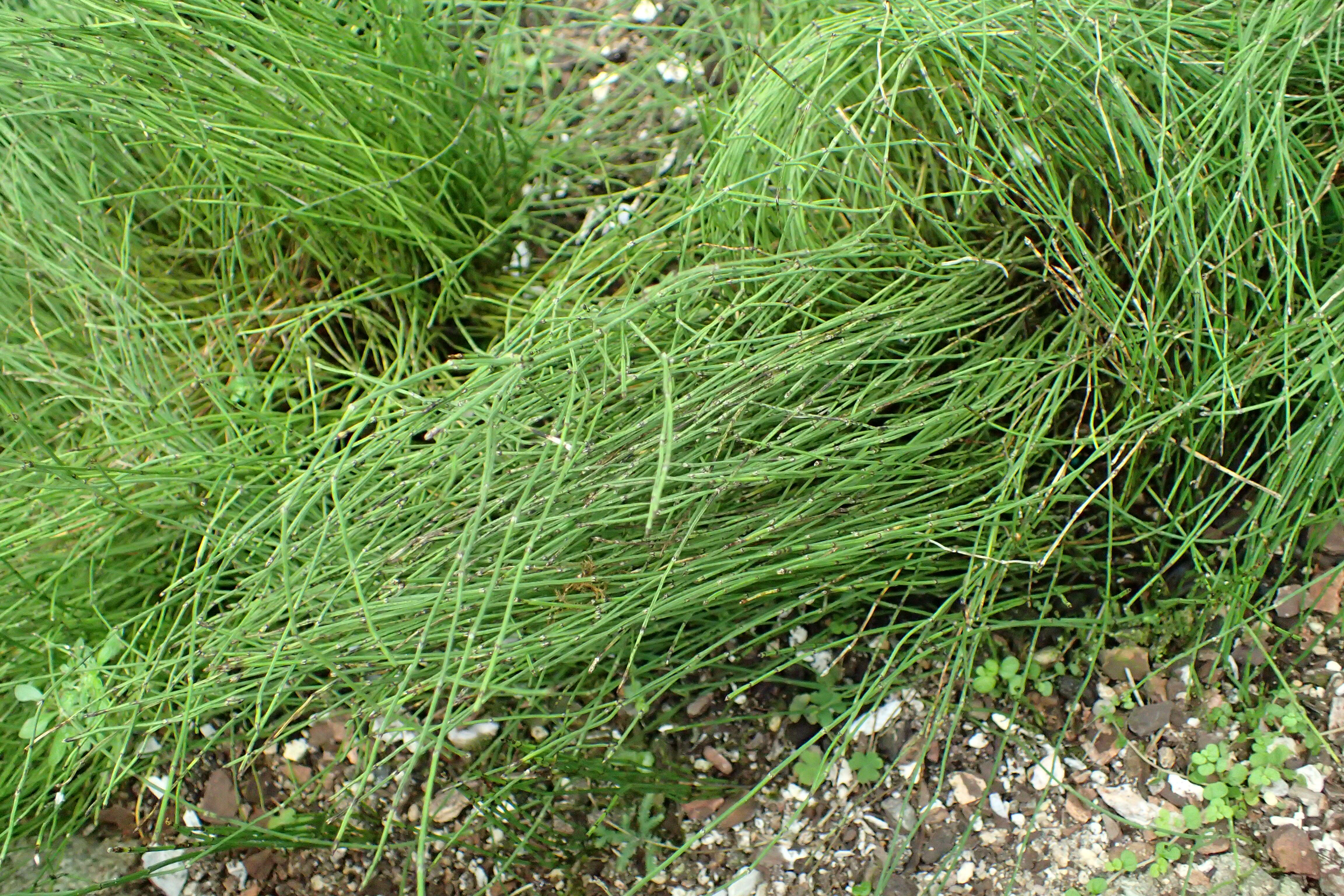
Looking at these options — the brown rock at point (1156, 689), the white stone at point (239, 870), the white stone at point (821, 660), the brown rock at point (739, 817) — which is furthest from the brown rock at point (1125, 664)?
the white stone at point (239, 870)

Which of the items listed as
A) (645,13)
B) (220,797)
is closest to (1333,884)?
(220,797)

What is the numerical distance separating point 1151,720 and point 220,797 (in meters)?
1.35

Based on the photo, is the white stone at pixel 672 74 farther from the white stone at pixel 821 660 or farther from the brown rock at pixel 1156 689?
the brown rock at pixel 1156 689

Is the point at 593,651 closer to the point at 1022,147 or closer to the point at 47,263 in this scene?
the point at 1022,147

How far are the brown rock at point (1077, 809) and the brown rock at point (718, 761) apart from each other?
17.8 inches

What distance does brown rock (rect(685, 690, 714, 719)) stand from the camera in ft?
5.02

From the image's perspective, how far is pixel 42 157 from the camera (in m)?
1.81

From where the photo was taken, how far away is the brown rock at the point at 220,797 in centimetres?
159

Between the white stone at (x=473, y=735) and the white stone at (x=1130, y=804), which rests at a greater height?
the white stone at (x=473, y=735)

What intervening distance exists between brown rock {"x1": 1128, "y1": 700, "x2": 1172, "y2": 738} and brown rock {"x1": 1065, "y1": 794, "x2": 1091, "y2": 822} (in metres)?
0.12

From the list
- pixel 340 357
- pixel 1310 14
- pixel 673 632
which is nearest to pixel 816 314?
pixel 673 632

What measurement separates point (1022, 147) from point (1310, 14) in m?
0.39

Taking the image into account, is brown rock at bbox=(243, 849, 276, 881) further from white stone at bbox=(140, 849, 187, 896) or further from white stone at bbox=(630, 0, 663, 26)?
white stone at bbox=(630, 0, 663, 26)

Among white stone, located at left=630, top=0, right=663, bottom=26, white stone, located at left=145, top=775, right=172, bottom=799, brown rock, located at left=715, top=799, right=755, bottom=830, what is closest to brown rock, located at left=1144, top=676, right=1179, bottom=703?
brown rock, located at left=715, top=799, right=755, bottom=830
